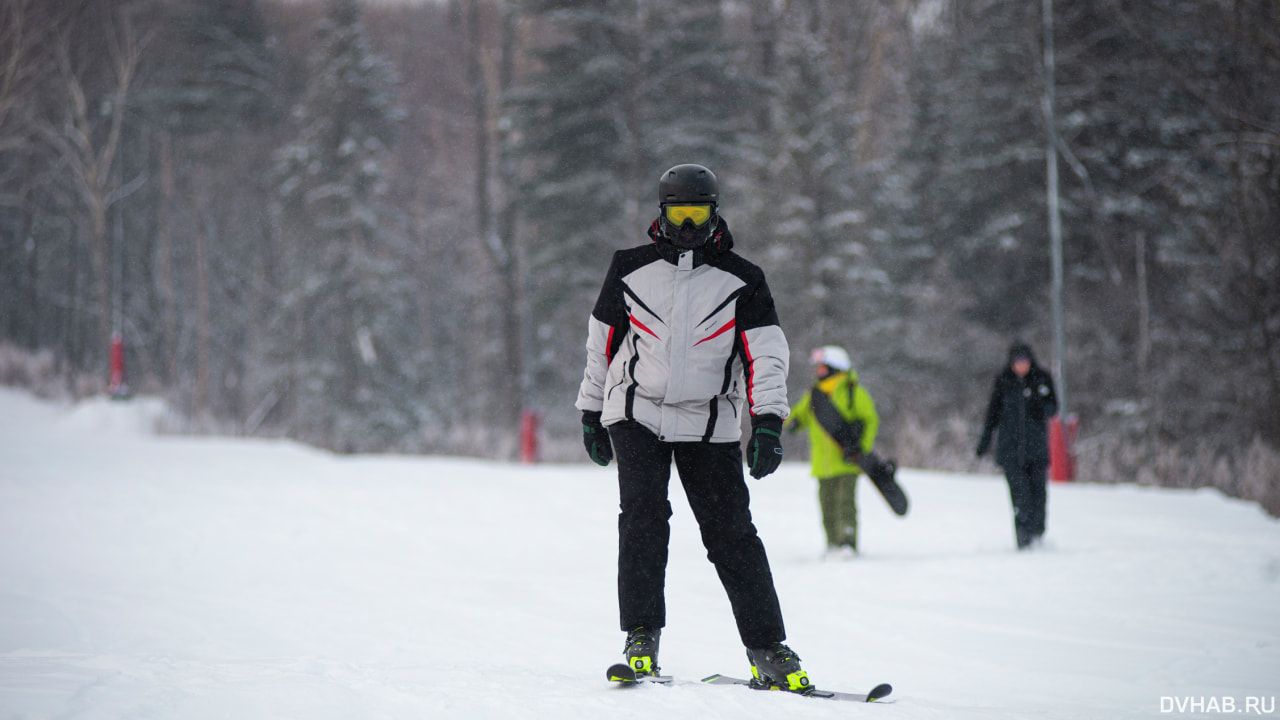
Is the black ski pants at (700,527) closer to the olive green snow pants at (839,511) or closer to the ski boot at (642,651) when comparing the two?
the ski boot at (642,651)

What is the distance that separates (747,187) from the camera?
2452 cm

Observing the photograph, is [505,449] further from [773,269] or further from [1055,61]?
[1055,61]

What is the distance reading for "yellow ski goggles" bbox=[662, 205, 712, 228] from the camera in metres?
3.93

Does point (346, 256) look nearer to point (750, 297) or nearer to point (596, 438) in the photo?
point (596, 438)

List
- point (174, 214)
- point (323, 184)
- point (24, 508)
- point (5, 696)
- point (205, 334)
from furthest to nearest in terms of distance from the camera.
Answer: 1. point (174, 214)
2. point (205, 334)
3. point (323, 184)
4. point (24, 508)
5. point (5, 696)

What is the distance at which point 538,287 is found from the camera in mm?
26750

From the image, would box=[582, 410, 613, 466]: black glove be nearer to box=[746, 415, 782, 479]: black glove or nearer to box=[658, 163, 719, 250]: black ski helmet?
box=[746, 415, 782, 479]: black glove

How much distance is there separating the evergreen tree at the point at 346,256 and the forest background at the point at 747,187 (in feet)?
0.31

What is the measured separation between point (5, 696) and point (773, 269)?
21418mm

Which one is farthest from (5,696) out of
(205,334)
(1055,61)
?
(205,334)

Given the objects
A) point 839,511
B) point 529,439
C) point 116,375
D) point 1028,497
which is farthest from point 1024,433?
point 116,375

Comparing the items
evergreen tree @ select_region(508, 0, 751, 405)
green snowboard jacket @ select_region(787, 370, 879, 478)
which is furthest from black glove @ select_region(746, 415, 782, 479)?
evergreen tree @ select_region(508, 0, 751, 405)

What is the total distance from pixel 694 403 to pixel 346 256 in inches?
1065

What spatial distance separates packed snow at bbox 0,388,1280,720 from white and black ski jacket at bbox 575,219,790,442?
1036mm
